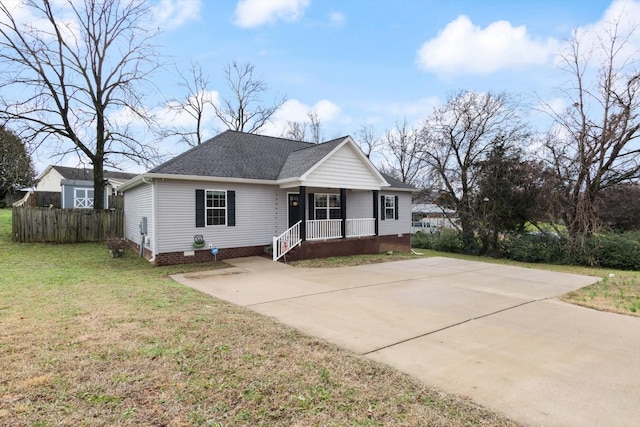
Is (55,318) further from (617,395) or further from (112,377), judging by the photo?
(617,395)

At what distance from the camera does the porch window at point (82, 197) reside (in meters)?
25.4

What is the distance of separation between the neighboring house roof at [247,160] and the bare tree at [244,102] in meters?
16.0

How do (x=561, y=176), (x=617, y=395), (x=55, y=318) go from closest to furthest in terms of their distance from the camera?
(x=617, y=395)
(x=55, y=318)
(x=561, y=176)

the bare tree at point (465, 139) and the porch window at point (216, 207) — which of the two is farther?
the bare tree at point (465, 139)

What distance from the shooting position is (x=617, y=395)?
3.30 meters

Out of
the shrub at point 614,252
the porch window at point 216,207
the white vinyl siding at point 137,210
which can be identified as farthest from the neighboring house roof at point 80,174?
the shrub at point 614,252

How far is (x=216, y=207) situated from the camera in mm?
12297

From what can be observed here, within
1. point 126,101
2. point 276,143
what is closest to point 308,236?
point 276,143

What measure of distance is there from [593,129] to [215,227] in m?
17.3

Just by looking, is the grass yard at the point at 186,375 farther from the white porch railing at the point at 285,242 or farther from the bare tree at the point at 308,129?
the bare tree at the point at 308,129

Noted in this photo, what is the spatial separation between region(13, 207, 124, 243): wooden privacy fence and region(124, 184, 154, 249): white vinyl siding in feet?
2.38

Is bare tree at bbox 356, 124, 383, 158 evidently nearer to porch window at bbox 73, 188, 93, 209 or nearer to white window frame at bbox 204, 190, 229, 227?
porch window at bbox 73, 188, 93, 209

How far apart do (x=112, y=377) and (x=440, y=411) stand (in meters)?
3.15

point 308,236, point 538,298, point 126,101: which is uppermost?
point 126,101
